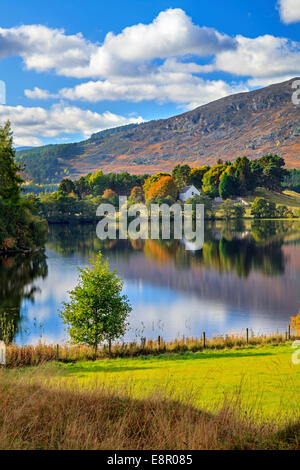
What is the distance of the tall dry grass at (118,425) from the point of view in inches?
218

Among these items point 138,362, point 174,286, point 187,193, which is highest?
point 187,193

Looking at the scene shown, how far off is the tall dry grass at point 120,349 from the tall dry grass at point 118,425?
36.3 feet

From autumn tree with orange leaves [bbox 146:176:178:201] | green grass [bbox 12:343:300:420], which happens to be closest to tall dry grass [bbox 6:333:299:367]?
green grass [bbox 12:343:300:420]

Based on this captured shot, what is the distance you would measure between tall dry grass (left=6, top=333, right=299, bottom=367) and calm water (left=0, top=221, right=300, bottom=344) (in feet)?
11.0

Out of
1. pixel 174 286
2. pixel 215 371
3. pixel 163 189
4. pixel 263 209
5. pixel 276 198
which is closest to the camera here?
pixel 215 371

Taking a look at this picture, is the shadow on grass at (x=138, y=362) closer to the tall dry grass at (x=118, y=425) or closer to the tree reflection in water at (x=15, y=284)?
the tree reflection in water at (x=15, y=284)

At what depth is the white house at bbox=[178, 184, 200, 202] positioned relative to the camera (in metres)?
127

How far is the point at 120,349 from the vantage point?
66.2 ft

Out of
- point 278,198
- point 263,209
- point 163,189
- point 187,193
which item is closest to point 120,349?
point 263,209

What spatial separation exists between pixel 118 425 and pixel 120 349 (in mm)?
14520

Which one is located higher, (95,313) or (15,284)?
(95,313)

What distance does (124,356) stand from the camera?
64.3ft

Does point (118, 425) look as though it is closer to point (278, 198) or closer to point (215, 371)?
point (215, 371)

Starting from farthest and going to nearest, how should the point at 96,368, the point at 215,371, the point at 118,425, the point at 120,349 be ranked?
the point at 120,349
the point at 96,368
the point at 215,371
the point at 118,425
